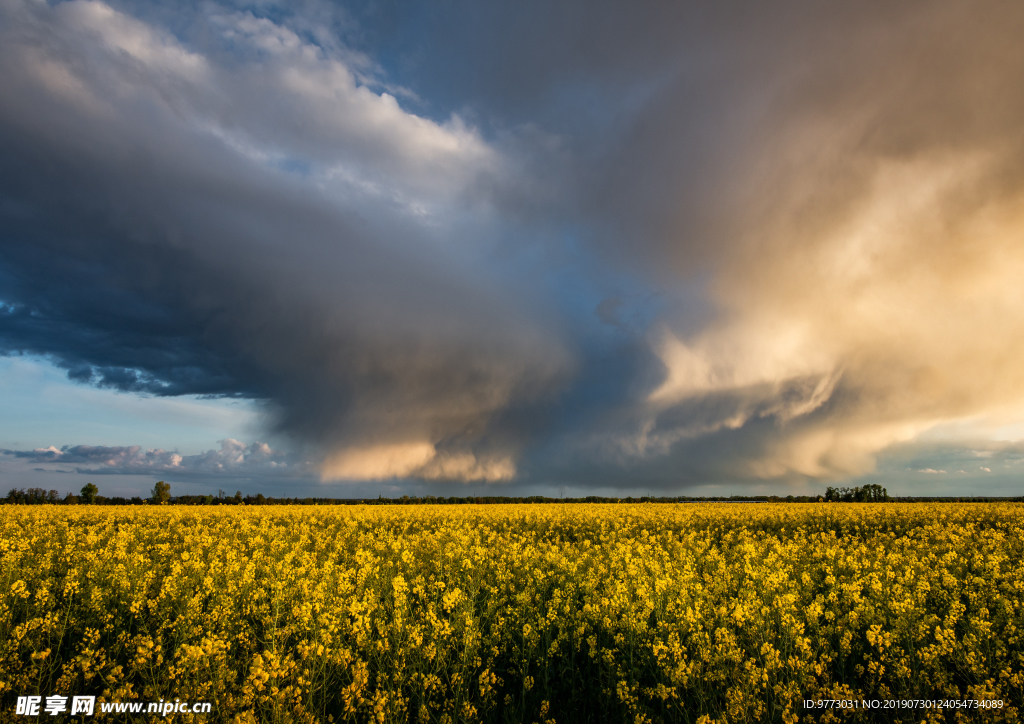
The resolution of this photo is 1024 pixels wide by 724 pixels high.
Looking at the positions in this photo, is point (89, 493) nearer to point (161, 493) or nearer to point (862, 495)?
point (161, 493)

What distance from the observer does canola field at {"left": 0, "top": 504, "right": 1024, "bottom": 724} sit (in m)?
6.39

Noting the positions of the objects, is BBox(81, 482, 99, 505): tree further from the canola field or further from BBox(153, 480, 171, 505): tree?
the canola field

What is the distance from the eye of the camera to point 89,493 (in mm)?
56344

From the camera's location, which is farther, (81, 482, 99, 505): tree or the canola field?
(81, 482, 99, 505): tree

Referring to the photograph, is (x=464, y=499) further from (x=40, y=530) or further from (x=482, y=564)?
(x=482, y=564)

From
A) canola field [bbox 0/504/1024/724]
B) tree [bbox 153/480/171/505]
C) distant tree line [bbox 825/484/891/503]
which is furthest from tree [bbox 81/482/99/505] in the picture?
distant tree line [bbox 825/484/891/503]

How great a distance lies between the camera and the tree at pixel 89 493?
5477 centimetres

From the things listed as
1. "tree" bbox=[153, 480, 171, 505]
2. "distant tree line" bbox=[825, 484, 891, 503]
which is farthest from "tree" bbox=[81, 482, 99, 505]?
"distant tree line" bbox=[825, 484, 891, 503]

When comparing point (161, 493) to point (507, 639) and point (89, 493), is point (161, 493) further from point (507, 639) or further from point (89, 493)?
point (507, 639)

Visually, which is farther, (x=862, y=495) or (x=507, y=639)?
(x=862, y=495)

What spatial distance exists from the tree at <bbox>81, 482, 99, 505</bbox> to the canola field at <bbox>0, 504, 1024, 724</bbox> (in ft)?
183

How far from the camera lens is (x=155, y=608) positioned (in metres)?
8.96

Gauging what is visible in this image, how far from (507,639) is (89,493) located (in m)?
69.5

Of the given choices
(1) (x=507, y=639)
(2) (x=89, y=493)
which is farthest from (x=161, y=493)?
(1) (x=507, y=639)
